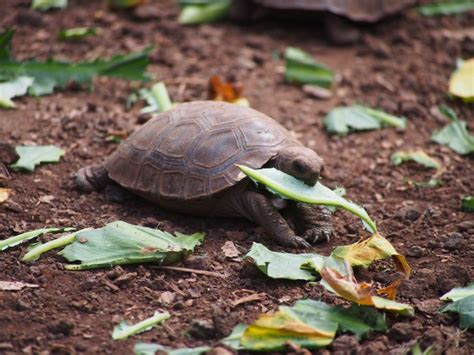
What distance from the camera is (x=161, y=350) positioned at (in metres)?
3.51

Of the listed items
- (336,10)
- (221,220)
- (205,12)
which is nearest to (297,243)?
(221,220)

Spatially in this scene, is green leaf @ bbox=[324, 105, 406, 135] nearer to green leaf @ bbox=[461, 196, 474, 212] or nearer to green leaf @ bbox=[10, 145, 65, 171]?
green leaf @ bbox=[461, 196, 474, 212]

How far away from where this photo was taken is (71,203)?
4973 mm

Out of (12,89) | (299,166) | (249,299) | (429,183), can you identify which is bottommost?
(429,183)

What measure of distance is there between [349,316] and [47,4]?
5437 millimetres

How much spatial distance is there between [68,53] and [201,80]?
131cm

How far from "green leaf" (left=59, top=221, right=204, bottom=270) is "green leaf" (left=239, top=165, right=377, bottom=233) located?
0.59m

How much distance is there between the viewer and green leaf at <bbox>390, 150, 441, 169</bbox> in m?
5.89

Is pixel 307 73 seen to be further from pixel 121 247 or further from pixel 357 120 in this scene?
pixel 121 247

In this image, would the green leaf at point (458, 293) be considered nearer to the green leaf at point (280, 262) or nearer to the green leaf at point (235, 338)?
the green leaf at point (280, 262)

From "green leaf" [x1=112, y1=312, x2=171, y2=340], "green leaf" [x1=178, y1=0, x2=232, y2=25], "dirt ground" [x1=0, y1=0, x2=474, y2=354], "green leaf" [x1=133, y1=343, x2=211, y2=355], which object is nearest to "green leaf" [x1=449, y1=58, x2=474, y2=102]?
"dirt ground" [x1=0, y1=0, x2=474, y2=354]

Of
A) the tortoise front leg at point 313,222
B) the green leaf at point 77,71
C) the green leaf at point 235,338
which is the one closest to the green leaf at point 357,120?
the green leaf at point 77,71

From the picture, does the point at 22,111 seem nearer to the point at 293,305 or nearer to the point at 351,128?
the point at 351,128

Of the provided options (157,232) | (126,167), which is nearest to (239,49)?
(126,167)
